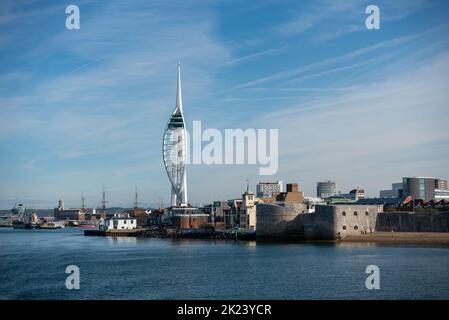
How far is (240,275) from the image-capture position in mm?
36312

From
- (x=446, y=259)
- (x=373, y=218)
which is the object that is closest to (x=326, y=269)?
(x=446, y=259)

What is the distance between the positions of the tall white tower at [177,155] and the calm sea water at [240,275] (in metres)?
74.9

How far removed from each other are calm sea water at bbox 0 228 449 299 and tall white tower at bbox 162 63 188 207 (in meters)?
74.9

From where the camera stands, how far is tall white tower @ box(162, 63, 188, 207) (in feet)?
417

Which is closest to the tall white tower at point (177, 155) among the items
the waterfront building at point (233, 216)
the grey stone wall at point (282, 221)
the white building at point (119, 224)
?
the white building at point (119, 224)

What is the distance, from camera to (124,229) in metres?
114

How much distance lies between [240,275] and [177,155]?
92777mm

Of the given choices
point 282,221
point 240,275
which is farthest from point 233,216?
point 240,275

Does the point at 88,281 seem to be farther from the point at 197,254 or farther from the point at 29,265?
the point at 197,254

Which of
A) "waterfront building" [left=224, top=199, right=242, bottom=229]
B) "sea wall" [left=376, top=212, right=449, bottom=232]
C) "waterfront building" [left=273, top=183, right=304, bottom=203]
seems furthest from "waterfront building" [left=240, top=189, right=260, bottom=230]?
"sea wall" [left=376, top=212, right=449, bottom=232]

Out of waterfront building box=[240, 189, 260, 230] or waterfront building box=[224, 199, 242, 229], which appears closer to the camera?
waterfront building box=[240, 189, 260, 230]

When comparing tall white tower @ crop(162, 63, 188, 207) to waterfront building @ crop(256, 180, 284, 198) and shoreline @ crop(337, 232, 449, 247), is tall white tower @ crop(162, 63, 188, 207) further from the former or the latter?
shoreline @ crop(337, 232, 449, 247)

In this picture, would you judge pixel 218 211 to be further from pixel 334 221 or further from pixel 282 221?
pixel 334 221
